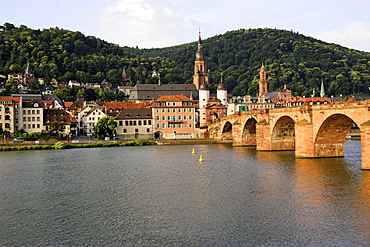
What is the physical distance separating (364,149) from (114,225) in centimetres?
2254

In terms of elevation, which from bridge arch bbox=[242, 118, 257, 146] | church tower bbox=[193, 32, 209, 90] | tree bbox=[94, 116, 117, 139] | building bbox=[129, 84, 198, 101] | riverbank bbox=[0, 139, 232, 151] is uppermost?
church tower bbox=[193, 32, 209, 90]

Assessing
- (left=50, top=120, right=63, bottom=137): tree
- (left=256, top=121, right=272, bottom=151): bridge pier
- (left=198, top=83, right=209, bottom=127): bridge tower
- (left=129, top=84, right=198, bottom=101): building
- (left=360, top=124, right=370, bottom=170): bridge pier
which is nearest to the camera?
(left=360, top=124, right=370, bottom=170): bridge pier

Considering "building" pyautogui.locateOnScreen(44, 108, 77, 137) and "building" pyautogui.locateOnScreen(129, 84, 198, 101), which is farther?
"building" pyautogui.locateOnScreen(129, 84, 198, 101)

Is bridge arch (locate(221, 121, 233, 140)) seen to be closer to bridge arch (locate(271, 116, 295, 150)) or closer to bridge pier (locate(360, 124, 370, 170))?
bridge arch (locate(271, 116, 295, 150))

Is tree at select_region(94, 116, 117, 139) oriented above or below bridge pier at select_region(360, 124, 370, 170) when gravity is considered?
above

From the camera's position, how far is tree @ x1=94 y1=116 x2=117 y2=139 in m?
88.0

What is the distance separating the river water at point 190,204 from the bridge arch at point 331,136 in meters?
1.34

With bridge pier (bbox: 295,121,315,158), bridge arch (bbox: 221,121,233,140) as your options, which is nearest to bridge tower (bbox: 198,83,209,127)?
bridge arch (bbox: 221,121,233,140)

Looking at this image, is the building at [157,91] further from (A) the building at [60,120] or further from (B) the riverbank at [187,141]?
(B) the riverbank at [187,141]

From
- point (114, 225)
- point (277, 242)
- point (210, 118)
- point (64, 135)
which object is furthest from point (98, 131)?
point (277, 242)

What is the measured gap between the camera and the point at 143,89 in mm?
141250

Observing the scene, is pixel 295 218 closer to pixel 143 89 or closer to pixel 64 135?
pixel 64 135

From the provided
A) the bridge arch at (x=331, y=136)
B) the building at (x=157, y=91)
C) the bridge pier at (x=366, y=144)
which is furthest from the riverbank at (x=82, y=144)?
the building at (x=157, y=91)

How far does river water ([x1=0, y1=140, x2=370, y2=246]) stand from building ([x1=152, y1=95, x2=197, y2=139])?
46975mm
